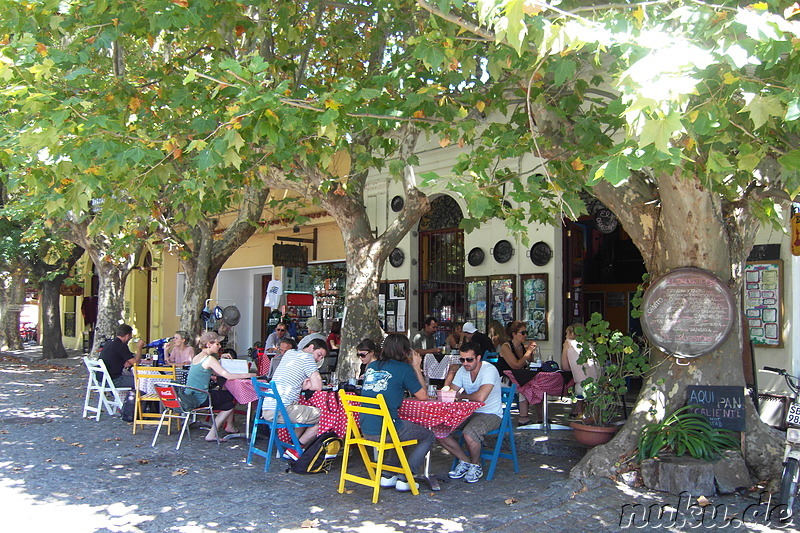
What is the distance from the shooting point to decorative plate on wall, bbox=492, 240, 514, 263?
12852mm

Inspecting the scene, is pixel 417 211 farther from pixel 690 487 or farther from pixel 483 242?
pixel 690 487

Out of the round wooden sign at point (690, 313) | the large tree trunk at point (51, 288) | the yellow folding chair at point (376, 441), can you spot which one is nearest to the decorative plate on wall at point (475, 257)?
the round wooden sign at point (690, 313)

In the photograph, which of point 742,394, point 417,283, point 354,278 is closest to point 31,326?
point 417,283

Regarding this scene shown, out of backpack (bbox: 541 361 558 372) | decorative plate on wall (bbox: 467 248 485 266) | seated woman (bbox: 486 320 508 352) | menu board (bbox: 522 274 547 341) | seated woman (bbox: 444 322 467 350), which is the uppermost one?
decorative plate on wall (bbox: 467 248 485 266)

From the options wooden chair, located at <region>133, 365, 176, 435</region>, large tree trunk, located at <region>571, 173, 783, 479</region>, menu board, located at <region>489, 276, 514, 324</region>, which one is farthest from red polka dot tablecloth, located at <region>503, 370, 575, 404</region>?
wooden chair, located at <region>133, 365, 176, 435</region>

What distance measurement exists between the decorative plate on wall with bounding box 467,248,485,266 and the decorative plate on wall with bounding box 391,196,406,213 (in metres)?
2.15

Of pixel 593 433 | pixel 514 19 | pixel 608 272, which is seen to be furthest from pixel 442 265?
pixel 514 19

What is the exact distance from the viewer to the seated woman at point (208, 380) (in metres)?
8.10

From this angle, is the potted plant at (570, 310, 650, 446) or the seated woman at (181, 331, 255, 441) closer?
the potted plant at (570, 310, 650, 446)

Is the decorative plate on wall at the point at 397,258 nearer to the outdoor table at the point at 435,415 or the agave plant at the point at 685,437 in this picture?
the outdoor table at the point at 435,415

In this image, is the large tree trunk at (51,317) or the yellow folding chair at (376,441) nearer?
the yellow folding chair at (376,441)

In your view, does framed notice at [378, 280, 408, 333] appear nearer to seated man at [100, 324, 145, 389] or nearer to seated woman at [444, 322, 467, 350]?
seated woman at [444, 322, 467, 350]

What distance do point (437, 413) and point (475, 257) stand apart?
7.36 meters

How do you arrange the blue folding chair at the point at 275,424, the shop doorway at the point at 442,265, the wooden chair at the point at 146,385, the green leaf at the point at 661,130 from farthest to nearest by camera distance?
the shop doorway at the point at 442,265, the wooden chair at the point at 146,385, the blue folding chair at the point at 275,424, the green leaf at the point at 661,130
